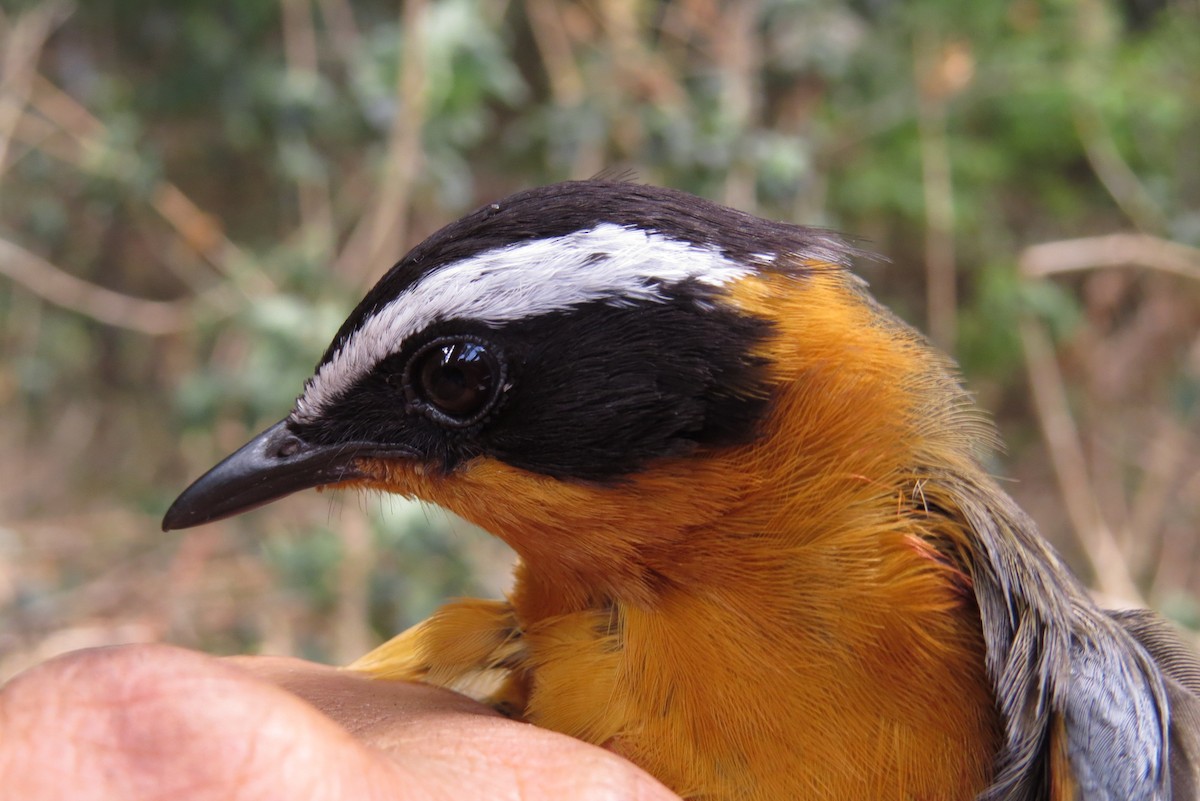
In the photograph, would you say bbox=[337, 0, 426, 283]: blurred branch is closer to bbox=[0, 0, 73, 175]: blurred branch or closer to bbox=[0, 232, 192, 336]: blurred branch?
bbox=[0, 232, 192, 336]: blurred branch

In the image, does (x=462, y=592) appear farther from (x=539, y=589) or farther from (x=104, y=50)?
(x=104, y=50)

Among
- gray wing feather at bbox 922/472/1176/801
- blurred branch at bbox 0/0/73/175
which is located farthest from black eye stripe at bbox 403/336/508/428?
blurred branch at bbox 0/0/73/175

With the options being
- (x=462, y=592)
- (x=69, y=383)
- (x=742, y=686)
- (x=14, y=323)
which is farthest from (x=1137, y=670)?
(x=69, y=383)

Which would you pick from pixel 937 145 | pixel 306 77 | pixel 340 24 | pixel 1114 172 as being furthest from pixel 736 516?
pixel 1114 172

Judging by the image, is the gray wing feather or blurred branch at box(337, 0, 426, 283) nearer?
the gray wing feather

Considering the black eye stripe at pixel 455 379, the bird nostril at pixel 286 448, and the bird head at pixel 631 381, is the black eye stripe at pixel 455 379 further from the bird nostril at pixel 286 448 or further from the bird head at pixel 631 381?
the bird nostril at pixel 286 448
